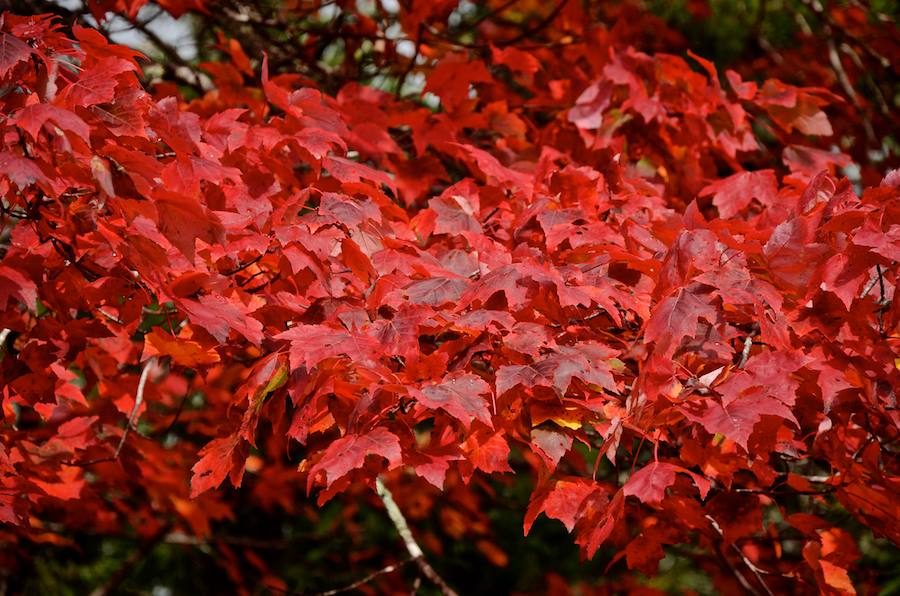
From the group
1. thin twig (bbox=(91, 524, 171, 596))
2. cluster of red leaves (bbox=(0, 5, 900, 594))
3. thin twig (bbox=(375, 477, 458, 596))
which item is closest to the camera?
cluster of red leaves (bbox=(0, 5, 900, 594))

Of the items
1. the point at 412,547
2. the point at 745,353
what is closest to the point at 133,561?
the point at 412,547

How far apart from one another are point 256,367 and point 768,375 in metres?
0.96

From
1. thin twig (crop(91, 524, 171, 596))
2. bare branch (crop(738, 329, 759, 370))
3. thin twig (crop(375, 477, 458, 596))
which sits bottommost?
thin twig (crop(91, 524, 171, 596))

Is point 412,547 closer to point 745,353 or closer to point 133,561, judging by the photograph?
point 745,353

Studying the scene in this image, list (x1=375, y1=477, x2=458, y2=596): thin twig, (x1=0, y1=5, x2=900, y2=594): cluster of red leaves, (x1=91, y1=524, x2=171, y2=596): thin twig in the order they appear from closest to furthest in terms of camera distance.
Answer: (x1=0, y1=5, x2=900, y2=594): cluster of red leaves, (x1=375, y1=477, x2=458, y2=596): thin twig, (x1=91, y1=524, x2=171, y2=596): thin twig

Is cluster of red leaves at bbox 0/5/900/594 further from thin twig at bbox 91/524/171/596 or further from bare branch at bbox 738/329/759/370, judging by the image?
thin twig at bbox 91/524/171/596

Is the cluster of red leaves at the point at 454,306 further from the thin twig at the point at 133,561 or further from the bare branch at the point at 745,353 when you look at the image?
the thin twig at the point at 133,561

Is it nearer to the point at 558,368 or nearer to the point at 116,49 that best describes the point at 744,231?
the point at 558,368

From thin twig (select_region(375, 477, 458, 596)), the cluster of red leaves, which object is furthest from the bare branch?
thin twig (select_region(375, 477, 458, 596))

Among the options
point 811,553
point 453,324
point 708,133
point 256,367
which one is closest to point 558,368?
point 453,324

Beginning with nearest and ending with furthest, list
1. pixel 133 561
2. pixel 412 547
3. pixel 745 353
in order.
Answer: pixel 745 353, pixel 412 547, pixel 133 561

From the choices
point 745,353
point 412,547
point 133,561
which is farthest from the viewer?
point 133,561

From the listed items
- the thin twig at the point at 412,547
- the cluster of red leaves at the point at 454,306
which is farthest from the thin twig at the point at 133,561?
the cluster of red leaves at the point at 454,306

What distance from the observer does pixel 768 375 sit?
121cm
